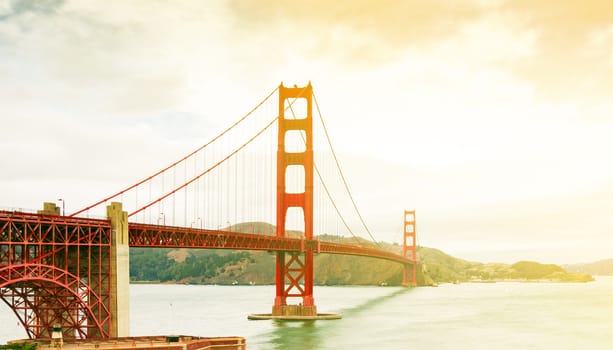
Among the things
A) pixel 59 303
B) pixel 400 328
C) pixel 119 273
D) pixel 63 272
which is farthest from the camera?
pixel 400 328

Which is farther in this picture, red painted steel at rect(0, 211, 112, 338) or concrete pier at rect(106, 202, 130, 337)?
concrete pier at rect(106, 202, 130, 337)

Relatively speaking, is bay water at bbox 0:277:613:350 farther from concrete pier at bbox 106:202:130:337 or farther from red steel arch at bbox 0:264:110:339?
red steel arch at bbox 0:264:110:339

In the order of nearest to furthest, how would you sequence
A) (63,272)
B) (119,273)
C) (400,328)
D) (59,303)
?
1. (63,272)
2. (59,303)
3. (119,273)
4. (400,328)

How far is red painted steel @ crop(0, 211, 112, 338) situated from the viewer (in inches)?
1863

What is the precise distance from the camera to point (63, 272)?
50188 mm

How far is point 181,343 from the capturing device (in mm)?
49750

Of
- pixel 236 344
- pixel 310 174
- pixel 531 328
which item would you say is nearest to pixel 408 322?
pixel 531 328

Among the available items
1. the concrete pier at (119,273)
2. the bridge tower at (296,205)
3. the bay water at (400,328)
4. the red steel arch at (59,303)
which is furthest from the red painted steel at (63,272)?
the bridge tower at (296,205)

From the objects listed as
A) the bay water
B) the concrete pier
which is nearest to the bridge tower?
the bay water

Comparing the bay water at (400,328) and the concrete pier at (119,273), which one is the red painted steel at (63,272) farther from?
the bay water at (400,328)

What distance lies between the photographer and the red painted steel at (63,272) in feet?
155

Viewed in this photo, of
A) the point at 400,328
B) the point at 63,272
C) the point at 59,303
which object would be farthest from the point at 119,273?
the point at 400,328

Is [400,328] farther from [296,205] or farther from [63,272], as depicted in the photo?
[63,272]

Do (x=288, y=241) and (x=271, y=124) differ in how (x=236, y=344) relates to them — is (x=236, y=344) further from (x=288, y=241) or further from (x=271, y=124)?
(x=271, y=124)
